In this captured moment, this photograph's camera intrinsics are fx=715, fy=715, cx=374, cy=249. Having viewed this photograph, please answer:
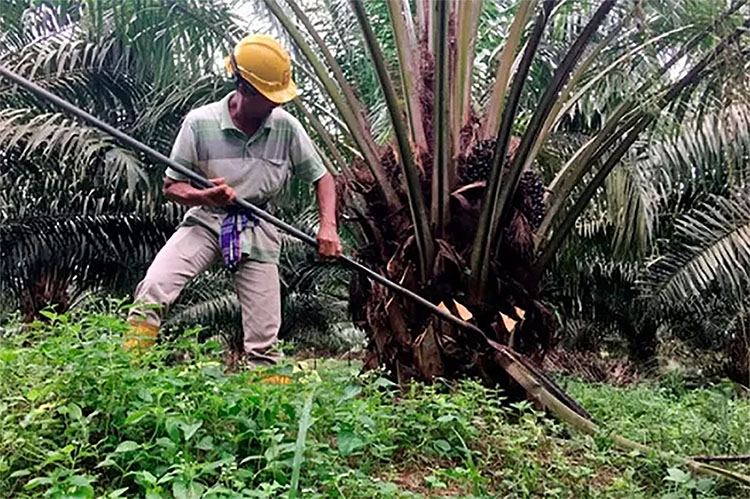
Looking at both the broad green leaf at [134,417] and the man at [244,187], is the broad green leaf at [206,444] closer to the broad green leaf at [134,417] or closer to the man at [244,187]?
the broad green leaf at [134,417]

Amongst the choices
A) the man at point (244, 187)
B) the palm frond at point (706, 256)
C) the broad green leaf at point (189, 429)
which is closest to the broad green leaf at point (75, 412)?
the broad green leaf at point (189, 429)

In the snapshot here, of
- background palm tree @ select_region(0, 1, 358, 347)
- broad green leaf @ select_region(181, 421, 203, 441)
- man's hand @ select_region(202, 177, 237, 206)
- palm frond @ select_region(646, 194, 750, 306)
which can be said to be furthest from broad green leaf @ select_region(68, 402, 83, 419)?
palm frond @ select_region(646, 194, 750, 306)

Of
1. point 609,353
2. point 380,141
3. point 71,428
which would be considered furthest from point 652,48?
point 609,353

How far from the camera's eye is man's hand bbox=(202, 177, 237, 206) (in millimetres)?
2975

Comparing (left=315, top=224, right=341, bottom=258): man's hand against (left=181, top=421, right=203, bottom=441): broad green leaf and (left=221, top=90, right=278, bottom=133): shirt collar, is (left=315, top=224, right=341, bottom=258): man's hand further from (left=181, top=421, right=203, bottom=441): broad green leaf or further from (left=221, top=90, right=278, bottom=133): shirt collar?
(left=181, top=421, right=203, bottom=441): broad green leaf

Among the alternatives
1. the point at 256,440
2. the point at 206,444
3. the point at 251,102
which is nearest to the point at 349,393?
the point at 256,440

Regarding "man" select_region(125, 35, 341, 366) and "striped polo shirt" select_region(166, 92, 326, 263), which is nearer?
"man" select_region(125, 35, 341, 366)

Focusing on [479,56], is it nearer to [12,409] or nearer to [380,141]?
[380,141]

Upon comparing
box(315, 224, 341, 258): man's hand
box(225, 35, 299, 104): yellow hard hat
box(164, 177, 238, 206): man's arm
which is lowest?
box(315, 224, 341, 258): man's hand

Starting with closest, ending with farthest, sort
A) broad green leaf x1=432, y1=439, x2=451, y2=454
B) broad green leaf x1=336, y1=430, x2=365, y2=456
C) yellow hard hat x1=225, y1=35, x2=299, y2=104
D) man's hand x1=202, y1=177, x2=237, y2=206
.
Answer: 1. broad green leaf x1=336, y1=430, x2=365, y2=456
2. broad green leaf x1=432, y1=439, x2=451, y2=454
3. man's hand x1=202, y1=177, x2=237, y2=206
4. yellow hard hat x1=225, y1=35, x2=299, y2=104

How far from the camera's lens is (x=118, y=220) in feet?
24.5

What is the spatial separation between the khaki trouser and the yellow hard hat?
696 mm

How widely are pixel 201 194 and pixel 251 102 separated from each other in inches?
19.3

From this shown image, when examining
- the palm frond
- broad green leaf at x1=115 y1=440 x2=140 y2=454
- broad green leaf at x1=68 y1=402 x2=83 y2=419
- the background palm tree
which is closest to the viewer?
broad green leaf at x1=115 y1=440 x2=140 y2=454
